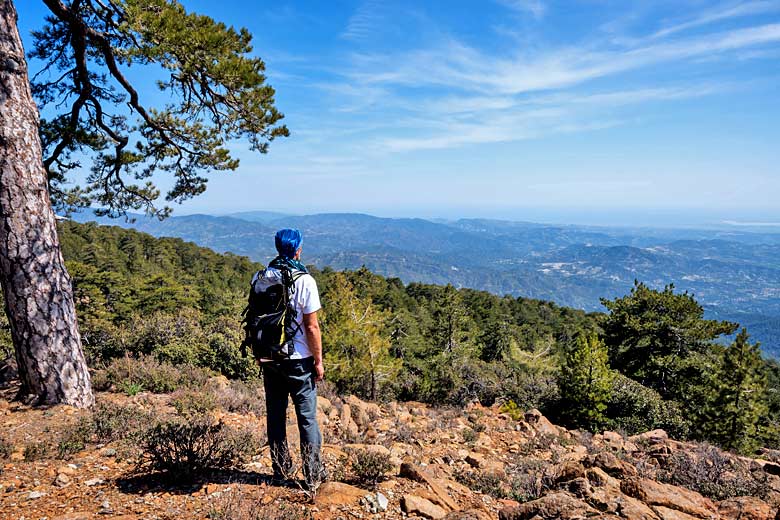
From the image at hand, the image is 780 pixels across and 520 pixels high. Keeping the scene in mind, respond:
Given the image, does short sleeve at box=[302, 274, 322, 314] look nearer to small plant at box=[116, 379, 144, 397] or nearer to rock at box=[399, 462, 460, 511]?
rock at box=[399, 462, 460, 511]

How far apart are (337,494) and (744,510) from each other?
11.9ft

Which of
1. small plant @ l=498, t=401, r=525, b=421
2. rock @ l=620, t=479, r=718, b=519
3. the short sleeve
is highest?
the short sleeve

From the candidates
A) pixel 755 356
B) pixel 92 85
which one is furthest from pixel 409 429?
pixel 755 356

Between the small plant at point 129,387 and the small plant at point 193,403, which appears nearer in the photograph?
the small plant at point 193,403

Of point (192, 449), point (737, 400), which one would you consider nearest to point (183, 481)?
point (192, 449)

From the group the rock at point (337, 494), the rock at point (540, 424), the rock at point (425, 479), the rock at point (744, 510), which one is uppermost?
the rock at point (337, 494)

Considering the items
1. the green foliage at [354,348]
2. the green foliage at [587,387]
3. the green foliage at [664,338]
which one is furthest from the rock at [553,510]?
the green foliage at [664,338]

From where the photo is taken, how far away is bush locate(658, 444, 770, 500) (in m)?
4.14

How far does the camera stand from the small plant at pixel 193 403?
4.74 m

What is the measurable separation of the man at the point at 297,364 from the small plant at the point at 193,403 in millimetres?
2123

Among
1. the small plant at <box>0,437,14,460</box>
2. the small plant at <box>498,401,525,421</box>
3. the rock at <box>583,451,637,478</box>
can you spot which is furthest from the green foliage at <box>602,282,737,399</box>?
the small plant at <box>0,437,14,460</box>

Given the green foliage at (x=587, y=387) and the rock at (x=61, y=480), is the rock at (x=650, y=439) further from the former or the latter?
the rock at (x=61, y=480)

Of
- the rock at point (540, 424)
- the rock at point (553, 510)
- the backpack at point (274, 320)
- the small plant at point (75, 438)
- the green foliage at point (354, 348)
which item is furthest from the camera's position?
the green foliage at point (354, 348)

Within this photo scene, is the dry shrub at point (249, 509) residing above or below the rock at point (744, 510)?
above
